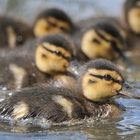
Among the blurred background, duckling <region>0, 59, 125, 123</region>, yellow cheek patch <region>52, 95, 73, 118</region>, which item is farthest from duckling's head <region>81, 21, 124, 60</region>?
yellow cheek patch <region>52, 95, 73, 118</region>

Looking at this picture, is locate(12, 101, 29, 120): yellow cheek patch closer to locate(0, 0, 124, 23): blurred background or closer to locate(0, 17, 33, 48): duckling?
locate(0, 17, 33, 48): duckling

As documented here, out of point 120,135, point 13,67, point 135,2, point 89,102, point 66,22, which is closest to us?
point 120,135

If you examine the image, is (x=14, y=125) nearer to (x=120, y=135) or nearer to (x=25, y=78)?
(x=120, y=135)

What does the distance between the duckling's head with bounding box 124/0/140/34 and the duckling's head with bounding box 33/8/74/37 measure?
94cm

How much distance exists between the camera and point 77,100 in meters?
6.11

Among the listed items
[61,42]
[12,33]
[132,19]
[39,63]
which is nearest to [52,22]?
[12,33]

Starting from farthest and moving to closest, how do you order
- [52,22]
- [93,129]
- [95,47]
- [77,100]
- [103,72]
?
[52,22], [95,47], [103,72], [77,100], [93,129]

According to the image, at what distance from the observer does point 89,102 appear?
20.6 feet

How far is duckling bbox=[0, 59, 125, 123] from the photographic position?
5.97 meters

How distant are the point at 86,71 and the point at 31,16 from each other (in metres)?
4.40

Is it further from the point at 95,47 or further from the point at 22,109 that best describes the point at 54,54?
the point at 22,109

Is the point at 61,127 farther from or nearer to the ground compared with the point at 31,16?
nearer to the ground

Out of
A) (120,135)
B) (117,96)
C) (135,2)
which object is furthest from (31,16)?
(120,135)

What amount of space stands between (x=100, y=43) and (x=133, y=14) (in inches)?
60.5
